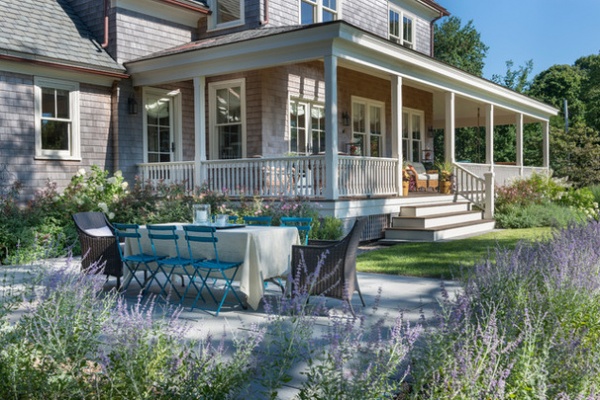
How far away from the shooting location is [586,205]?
1677 cm

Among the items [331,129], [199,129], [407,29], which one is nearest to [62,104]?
[199,129]

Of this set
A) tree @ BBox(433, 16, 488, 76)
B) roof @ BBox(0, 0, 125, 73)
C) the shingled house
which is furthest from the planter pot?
tree @ BBox(433, 16, 488, 76)

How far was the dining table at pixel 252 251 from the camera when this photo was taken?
6.05 m

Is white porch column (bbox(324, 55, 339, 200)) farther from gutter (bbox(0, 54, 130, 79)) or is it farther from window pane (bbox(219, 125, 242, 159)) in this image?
gutter (bbox(0, 54, 130, 79))

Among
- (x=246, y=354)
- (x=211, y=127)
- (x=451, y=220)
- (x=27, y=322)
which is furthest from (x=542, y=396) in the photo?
(x=211, y=127)

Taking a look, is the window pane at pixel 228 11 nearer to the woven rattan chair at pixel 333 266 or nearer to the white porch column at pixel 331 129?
the white porch column at pixel 331 129

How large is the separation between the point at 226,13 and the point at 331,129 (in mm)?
6701

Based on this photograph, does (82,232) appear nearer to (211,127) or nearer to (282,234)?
(282,234)

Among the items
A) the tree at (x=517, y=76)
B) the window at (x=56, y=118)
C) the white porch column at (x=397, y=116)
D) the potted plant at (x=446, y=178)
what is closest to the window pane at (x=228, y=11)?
the window at (x=56, y=118)

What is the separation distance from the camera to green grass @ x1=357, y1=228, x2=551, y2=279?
8.30 meters

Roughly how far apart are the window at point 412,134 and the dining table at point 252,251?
13.7m

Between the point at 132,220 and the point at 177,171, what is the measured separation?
7.52 ft

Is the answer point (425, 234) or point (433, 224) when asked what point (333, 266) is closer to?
point (425, 234)

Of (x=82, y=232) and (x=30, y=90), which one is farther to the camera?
(x=30, y=90)
